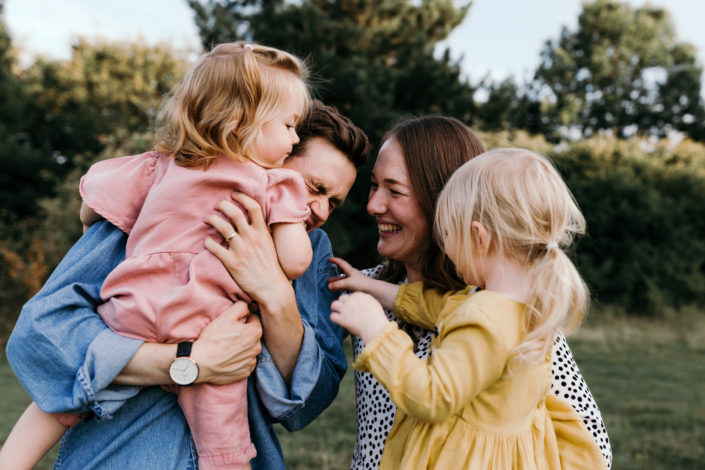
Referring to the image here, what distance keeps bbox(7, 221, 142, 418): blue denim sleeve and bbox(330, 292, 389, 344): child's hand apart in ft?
1.94

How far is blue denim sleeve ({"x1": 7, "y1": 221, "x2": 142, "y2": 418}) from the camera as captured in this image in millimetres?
1636

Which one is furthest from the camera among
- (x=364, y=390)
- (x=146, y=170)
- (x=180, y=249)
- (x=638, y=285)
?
(x=638, y=285)

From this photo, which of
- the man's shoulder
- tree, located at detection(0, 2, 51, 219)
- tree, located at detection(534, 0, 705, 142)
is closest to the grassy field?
the man's shoulder

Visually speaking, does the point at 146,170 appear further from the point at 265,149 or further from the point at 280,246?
the point at 280,246

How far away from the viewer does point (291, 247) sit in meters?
1.89

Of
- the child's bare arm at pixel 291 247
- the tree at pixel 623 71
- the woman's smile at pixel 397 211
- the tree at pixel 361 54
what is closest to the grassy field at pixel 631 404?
the woman's smile at pixel 397 211

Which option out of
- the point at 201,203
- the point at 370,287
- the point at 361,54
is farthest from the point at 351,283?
the point at 361,54

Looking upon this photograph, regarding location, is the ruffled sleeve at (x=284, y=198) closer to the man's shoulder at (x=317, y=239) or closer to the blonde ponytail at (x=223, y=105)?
the blonde ponytail at (x=223, y=105)

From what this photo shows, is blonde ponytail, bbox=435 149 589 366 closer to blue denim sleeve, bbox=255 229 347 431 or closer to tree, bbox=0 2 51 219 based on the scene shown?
blue denim sleeve, bbox=255 229 347 431

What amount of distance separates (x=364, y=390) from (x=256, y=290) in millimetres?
658

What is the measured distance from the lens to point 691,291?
46.2ft

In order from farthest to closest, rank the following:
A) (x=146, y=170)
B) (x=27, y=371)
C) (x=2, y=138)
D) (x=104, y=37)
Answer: (x=104, y=37) → (x=2, y=138) → (x=146, y=170) → (x=27, y=371)

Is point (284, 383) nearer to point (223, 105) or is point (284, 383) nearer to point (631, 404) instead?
point (223, 105)

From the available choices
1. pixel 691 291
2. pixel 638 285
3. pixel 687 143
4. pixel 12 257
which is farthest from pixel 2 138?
pixel 687 143
